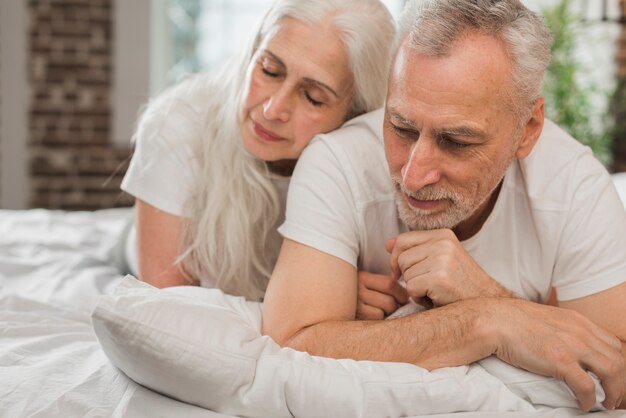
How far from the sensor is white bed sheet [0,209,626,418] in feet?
4.00

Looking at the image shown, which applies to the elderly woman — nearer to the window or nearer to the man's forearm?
the man's forearm

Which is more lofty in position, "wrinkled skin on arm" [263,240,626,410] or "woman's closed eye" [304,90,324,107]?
"woman's closed eye" [304,90,324,107]

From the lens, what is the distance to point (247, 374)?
1219 mm

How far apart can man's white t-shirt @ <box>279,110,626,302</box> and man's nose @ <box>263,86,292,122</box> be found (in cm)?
11

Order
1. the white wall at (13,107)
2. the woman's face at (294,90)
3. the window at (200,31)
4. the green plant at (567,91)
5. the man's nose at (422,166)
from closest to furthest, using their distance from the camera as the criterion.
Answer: the man's nose at (422,166) < the woman's face at (294,90) < the green plant at (567,91) < the white wall at (13,107) < the window at (200,31)

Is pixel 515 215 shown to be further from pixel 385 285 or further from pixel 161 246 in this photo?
pixel 161 246

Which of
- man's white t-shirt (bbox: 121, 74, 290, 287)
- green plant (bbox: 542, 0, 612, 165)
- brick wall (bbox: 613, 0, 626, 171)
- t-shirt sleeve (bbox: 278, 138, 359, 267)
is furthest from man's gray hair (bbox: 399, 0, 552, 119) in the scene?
brick wall (bbox: 613, 0, 626, 171)

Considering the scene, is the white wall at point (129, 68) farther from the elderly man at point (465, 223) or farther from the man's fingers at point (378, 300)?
the man's fingers at point (378, 300)

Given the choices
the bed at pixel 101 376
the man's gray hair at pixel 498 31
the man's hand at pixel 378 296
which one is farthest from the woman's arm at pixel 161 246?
the man's gray hair at pixel 498 31

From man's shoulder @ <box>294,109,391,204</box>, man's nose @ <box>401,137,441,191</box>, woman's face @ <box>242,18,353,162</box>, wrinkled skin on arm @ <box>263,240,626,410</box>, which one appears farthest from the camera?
woman's face @ <box>242,18,353,162</box>

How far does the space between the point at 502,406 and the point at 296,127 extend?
808mm

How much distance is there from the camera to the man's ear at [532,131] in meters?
1.55

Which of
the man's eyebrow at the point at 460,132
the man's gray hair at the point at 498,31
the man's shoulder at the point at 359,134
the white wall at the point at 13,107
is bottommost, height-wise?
the white wall at the point at 13,107

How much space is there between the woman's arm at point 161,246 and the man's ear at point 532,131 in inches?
32.8
